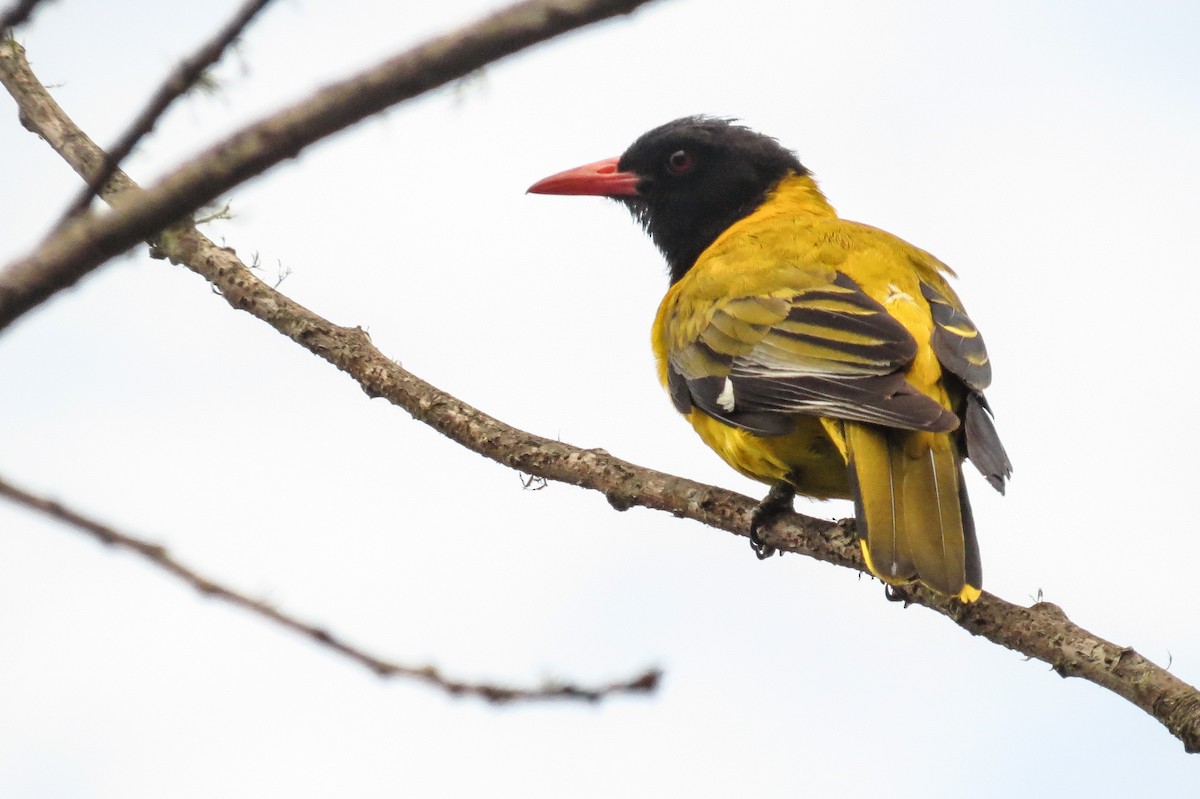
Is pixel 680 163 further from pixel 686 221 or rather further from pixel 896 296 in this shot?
pixel 896 296

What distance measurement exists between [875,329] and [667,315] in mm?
1145

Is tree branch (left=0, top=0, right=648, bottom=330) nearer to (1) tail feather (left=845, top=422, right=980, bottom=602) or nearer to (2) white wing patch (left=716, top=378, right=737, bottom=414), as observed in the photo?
(1) tail feather (left=845, top=422, right=980, bottom=602)

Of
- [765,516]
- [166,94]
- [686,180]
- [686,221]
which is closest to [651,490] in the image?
[765,516]

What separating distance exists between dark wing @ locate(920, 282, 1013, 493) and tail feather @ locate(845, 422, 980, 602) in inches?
3.2

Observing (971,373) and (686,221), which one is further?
(686,221)

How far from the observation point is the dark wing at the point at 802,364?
11.8 ft

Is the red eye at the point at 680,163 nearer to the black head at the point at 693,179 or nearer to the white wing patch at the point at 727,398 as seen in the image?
the black head at the point at 693,179

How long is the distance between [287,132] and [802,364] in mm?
3114

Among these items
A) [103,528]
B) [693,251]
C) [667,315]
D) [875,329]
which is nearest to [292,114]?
[103,528]

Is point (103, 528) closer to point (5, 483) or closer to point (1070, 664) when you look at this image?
point (5, 483)

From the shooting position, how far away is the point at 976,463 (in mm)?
3617

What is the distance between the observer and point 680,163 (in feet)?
20.1

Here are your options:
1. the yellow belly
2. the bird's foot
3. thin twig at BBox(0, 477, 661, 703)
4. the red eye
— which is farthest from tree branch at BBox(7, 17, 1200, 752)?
the red eye

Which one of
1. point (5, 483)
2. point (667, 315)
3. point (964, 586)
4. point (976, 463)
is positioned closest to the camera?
point (5, 483)
